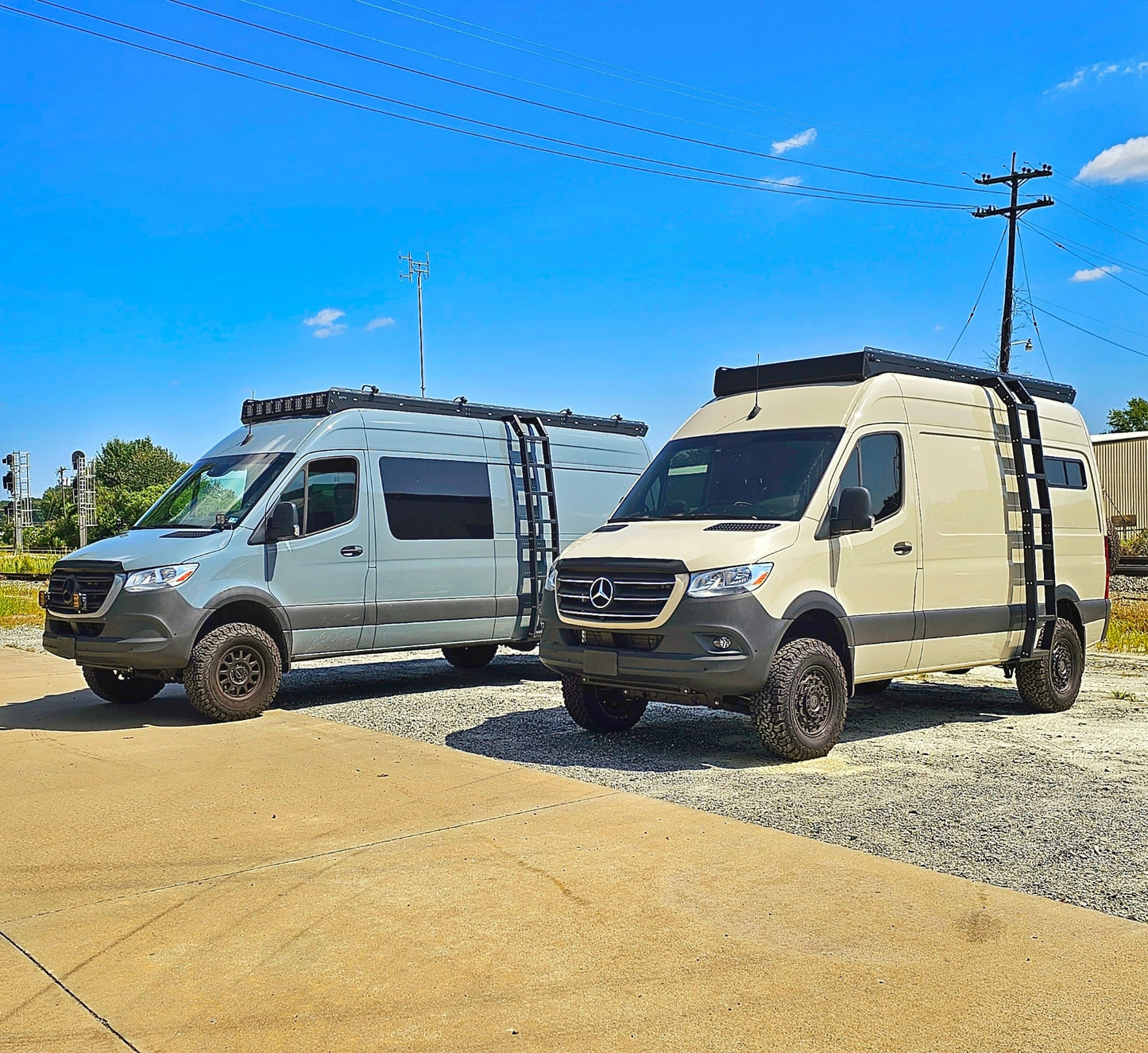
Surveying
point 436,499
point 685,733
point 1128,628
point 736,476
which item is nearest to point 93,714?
point 436,499

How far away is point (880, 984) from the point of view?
424cm

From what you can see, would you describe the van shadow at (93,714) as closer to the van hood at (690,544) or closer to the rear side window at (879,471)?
the van hood at (690,544)

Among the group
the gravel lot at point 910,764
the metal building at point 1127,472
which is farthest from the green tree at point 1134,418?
the gravel lot at point 910,764

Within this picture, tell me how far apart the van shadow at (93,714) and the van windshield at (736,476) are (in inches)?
176

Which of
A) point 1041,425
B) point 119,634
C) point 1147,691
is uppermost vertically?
point 1041,425

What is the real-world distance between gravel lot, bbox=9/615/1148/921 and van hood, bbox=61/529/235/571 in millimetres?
1639

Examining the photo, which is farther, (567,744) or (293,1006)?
(567,744)

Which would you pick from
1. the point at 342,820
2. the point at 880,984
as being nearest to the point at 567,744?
the point at 342,820

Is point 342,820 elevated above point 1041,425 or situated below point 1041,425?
below

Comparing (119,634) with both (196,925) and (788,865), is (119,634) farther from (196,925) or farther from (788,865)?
(788,865)

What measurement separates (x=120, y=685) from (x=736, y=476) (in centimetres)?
645

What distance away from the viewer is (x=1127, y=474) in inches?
1959

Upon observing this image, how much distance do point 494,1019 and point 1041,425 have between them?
859 centimetres

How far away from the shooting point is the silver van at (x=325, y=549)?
10.3 metres
